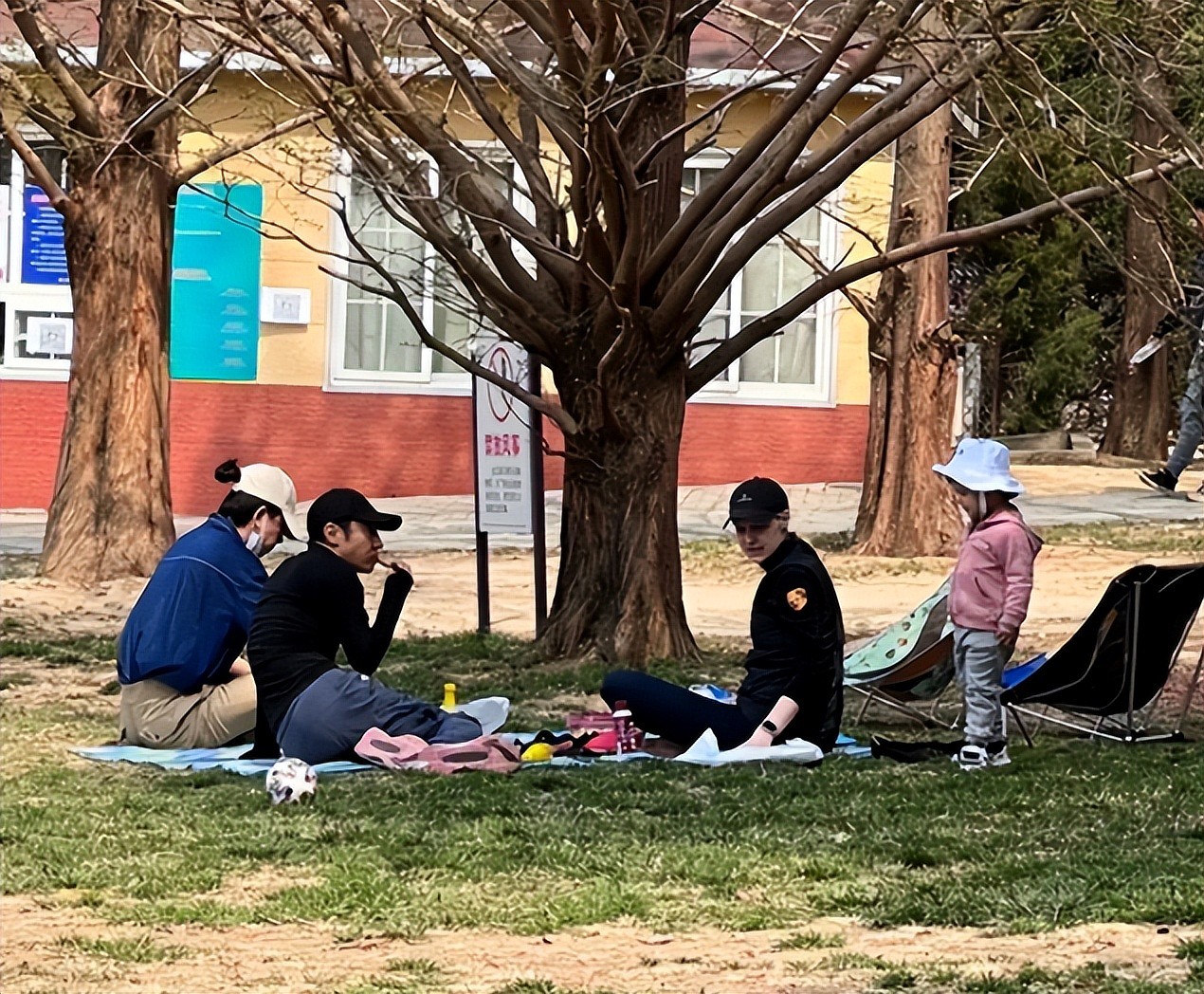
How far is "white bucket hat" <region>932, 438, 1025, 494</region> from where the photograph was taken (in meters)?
8.09

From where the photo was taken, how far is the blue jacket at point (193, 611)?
26.6 ft

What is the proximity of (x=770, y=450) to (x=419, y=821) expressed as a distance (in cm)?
1378

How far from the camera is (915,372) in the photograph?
15984mm

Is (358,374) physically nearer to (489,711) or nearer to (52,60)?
(52,60)

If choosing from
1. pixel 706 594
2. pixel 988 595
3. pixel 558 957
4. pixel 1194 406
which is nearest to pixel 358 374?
pixel 706 594

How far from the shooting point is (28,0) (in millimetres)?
13008

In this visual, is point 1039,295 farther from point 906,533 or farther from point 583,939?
point 583,939

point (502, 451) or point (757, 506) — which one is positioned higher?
point (502, 451)

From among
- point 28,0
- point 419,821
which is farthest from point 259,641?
point 28,0

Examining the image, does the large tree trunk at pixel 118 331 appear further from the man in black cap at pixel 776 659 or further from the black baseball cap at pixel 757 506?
the black baseball cap at pixel 757 506

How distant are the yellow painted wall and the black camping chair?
35.5 ft

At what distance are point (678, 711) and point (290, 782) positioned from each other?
161cm

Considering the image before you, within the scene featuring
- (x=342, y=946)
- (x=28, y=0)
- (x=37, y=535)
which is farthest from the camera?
(x=37, y=535)

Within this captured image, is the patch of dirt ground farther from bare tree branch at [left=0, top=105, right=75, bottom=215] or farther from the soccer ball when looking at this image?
bare tree branch at [left=0, top=105, right=75, bottom=215]
